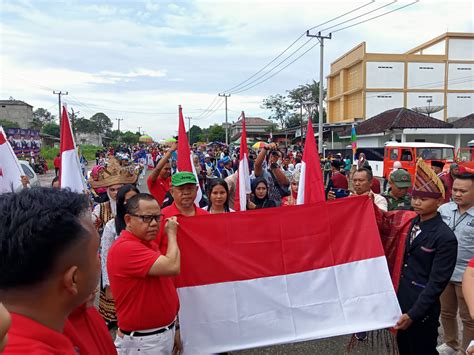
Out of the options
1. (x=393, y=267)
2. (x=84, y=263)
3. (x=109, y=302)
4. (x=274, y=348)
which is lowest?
(x=274, y=348)

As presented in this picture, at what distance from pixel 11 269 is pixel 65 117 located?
3347mm

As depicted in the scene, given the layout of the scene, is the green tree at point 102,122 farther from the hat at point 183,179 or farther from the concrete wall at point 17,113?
the hat at point 183,179

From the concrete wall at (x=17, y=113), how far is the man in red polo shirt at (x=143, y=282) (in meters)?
84.0

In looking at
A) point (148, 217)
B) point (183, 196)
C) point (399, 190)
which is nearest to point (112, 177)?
point (183, 196)

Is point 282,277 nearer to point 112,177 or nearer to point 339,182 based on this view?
point 112,177

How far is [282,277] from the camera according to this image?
3.10 metres

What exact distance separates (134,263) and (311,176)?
7.60 feet

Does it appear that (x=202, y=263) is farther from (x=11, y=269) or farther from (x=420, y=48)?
(x=420, y=48)

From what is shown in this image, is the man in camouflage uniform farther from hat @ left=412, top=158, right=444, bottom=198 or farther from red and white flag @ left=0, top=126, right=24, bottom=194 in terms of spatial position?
red and white flag @ left=0, top=126, right=24, bottom=194

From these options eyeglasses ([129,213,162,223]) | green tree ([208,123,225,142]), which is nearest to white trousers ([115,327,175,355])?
eyeglasses ([129,213,162,223])

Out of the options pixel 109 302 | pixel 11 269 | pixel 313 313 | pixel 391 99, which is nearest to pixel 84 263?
pixel 11 269

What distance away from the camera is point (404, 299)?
113 inches

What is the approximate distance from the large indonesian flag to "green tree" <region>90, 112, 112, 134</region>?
93.6m

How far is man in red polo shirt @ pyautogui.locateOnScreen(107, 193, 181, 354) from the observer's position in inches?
84.4
